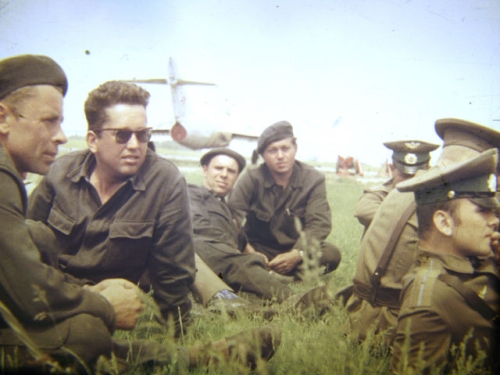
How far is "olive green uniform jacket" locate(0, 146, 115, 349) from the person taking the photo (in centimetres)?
177

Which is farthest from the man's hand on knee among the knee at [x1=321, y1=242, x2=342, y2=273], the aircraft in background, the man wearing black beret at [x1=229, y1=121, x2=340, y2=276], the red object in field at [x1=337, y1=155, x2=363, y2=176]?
the red object in field at [x1=337, y1=155, x2=363, y2=176]

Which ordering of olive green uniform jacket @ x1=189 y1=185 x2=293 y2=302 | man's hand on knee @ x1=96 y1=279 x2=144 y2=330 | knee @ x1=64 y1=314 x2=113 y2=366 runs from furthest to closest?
olive green uniform jacket @ x1=189 y1=185 x2=293 y2=302
man's hand on knee @ x1=96 y1=279 x2=144 y2=330
knee @ x1=64 y1=314 x2=113 y2=366

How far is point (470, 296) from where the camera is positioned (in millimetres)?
1939

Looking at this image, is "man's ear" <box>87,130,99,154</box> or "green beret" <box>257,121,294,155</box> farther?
"green beret" <box>257,121,294,155</box>

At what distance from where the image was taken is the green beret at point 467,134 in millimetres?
2686

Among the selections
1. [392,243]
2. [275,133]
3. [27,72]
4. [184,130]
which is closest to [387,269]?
[392,243]

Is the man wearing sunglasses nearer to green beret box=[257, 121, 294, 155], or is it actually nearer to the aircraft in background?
green beret box=[257, 121, 294, 155]

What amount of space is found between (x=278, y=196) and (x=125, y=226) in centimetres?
290

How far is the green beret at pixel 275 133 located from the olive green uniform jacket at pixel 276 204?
1.00 ft

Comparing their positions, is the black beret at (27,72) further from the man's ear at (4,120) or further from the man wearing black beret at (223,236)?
the man wearing black beret at (223,236)

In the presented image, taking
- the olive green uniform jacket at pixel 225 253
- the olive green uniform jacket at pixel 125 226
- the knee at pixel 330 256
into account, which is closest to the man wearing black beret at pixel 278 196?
the knee at pixel 330 256

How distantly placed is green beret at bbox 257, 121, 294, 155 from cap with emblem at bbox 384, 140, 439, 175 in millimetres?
1342

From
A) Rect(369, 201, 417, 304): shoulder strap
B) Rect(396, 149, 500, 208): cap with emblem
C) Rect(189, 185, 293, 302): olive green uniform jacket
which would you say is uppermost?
Rect(396, 149, 500, 208): cap with emblem

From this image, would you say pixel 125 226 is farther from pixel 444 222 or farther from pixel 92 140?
pixel 444 222
